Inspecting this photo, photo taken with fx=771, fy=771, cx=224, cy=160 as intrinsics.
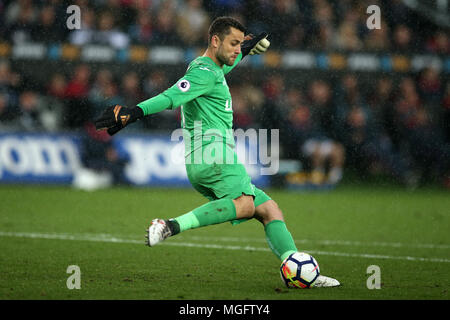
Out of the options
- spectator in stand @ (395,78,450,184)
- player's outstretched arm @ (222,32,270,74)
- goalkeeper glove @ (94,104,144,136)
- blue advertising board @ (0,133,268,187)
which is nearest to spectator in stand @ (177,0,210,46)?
blue advertising board @ (0,133,268,187)

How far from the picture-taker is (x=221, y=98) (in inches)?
232

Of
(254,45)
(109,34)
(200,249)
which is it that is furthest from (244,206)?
(109,34)

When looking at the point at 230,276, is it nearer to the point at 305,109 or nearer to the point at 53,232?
the point at 53,232

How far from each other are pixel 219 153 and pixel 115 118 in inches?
37.2

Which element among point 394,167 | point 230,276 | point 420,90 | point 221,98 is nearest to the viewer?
point 221,98

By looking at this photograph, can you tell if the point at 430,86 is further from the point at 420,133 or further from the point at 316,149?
the point at 316,149

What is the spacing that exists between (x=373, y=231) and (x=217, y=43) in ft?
15.9

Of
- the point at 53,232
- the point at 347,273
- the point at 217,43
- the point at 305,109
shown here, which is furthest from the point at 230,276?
the point at 305,109

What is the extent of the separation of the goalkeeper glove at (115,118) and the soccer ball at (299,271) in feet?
5.28

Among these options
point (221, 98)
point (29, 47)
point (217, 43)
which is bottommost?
point (221, 98)

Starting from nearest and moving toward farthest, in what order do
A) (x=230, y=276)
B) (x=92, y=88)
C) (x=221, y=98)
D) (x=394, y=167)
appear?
1. (x=221, y=98)
2. (x=230, y=276)
3. (x=92, y=88)
4. (x=394, y=167)

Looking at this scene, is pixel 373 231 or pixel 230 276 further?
pixel 373 231

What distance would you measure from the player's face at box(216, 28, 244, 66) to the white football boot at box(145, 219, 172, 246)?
1.40 m

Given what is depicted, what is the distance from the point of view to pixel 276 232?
596 centimetres
